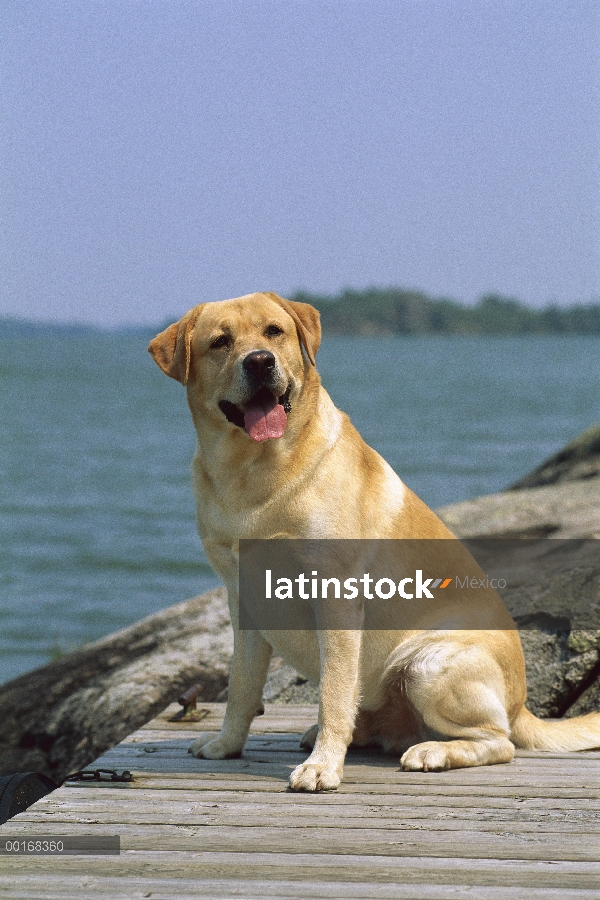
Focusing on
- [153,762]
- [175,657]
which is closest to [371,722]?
[153,762]

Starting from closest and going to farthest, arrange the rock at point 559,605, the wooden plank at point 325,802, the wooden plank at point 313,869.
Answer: the wooden plank at point 313,869 < the wooden plank at point 325,802 < the rock at point 559,605

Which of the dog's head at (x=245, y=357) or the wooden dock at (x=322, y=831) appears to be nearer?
the wooden dock at (x=322, y=831)

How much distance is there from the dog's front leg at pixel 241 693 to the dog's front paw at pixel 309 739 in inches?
9.2

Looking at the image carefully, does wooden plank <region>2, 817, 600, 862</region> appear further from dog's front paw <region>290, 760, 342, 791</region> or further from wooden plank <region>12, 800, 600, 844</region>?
dog's front paw <region>290, 760, 342, 791</region>

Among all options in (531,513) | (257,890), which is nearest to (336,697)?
(257,890)

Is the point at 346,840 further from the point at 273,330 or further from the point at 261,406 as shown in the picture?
the point at 273,330

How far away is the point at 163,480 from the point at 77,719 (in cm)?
1927

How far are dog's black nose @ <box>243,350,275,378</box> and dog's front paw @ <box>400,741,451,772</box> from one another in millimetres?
1495

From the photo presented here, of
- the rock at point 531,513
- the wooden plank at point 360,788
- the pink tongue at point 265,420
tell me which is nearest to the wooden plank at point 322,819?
the wooden plank at point 360,788

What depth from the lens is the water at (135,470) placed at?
14.6 meters

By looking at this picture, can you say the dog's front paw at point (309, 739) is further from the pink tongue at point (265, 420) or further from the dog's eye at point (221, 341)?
the dog's eye at point (221, 341)

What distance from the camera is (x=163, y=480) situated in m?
25.0

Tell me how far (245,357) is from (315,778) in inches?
57.8

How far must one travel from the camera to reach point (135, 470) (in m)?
26.6
